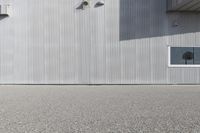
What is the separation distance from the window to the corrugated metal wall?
0.95ft

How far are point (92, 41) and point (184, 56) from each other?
4.77m

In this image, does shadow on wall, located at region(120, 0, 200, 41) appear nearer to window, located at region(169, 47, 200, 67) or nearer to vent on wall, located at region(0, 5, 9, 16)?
window, located at region(169, 47, 200, 67)

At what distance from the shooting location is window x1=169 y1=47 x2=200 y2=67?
17141 mm

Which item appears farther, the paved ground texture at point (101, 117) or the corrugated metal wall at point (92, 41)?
the corrugated metal wall at point (92, 41)

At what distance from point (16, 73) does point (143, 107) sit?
10.0 meters

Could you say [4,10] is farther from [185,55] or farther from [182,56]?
[185,55]

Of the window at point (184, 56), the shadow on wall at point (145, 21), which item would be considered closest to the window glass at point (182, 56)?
the window at point (184, 56)

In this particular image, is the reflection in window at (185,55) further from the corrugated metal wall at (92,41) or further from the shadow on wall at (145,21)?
the shadow on wall at (145,21)

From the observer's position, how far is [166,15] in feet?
55.7

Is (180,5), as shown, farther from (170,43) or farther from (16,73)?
(16,73)

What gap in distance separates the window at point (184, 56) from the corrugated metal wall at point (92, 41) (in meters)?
0.29

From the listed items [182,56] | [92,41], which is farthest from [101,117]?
[182,56]

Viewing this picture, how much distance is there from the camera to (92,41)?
16.9 m

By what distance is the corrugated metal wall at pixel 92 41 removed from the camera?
1691cm
